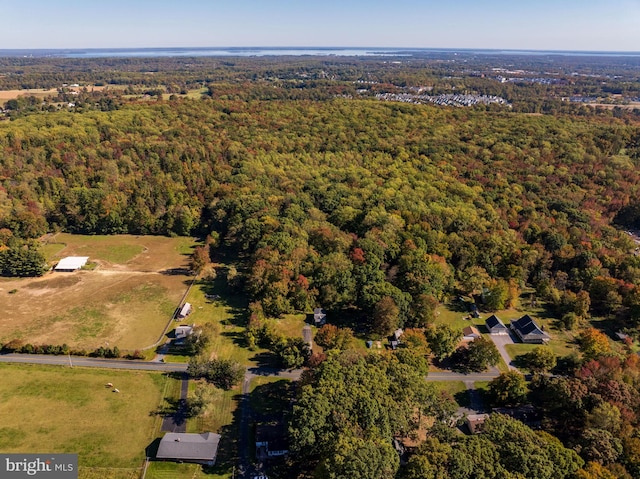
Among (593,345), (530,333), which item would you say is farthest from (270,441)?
(593,345)

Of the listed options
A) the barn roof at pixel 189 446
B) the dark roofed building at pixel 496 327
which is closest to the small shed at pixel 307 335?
the barn roof at pixel 189 446

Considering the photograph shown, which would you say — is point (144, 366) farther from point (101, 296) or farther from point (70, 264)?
point (70, 264)

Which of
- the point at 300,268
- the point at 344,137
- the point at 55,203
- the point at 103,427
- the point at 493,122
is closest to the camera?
the point at 103,427

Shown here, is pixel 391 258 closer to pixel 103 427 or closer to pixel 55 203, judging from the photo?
pixel 103 427

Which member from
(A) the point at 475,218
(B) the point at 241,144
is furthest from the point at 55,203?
(A) the point at 475,218

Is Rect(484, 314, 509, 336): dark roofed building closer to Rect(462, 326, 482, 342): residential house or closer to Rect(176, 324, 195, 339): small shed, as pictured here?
Rect(462, 326, 482, 342): residential house

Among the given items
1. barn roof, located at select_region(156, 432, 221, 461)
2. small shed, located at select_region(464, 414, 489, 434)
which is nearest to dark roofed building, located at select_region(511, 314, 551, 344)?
small shed, located at select_region(464, 414, 489, 434)
